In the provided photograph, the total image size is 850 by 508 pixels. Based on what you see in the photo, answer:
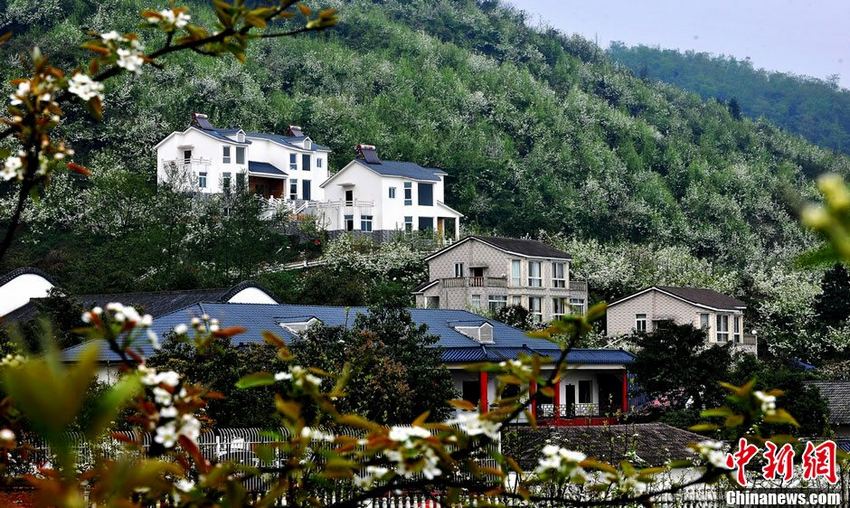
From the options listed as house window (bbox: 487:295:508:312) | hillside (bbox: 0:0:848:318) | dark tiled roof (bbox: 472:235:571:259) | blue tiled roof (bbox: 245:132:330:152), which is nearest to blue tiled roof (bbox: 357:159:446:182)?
hillside (bbox: 0:0:848:318)

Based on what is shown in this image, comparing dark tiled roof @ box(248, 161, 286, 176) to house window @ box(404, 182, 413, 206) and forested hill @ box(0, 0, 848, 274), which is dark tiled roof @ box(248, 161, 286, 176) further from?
house window @ box(404, 182, 413, 206)

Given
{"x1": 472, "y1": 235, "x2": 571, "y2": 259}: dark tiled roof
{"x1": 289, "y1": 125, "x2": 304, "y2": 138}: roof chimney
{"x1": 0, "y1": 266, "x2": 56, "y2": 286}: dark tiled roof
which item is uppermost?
{"x1": 289, "y1": 125, "x2": 304, "y2": 138}: roof chimney

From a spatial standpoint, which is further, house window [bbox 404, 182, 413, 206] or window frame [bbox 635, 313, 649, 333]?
house window [bbox 404, 182, 413, 206]

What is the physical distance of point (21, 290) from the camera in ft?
126

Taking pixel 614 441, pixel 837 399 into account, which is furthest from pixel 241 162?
pixel 614 441

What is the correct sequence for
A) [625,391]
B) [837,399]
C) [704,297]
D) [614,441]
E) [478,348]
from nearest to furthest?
[614,441] < [837,399] < [478,348] < [625,391] < [704,297]

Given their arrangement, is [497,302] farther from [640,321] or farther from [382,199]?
[382,199]

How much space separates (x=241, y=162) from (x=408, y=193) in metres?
8.03

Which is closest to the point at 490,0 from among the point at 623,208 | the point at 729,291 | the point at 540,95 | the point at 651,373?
the point at 540,95

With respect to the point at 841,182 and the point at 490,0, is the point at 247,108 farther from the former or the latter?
the point at 841,182

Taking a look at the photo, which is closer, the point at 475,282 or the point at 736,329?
the point at 475,282

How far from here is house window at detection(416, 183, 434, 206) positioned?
193 ft

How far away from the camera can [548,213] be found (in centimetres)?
6438

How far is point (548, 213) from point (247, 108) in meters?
17.5
